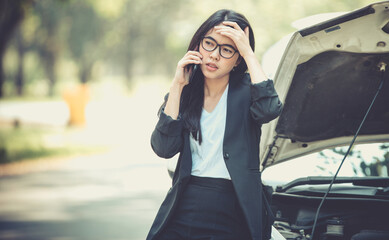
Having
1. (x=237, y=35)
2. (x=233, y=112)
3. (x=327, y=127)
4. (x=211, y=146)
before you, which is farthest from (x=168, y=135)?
(x=327, y=127)

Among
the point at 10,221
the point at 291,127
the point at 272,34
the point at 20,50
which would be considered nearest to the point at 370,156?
the point at 291,127

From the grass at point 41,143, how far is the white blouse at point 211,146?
9.60m

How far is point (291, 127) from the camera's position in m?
3.40

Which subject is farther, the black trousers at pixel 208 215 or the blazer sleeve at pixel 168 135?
the blazer sleeve at pixel 168 135

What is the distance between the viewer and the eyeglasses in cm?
240

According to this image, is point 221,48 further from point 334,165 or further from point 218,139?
point 334,165

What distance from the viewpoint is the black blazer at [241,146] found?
7.39 feet

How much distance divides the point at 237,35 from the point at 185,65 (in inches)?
11.4

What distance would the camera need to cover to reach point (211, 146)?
2.37m

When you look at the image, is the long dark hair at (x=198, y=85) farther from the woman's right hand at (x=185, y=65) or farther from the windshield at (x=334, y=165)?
the windshield at (x=334, y=165)

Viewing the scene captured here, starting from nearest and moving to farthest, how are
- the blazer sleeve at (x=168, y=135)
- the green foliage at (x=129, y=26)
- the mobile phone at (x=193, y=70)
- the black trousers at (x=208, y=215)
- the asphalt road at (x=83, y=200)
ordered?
the black trousers at (x=208, y=215)
the blazer sleeve at (x=168, y=135)
the mobile phone at (x=193, y=70)
the asphalt road at (x=83, y=200)
the green foliage at (x=129, y=26)

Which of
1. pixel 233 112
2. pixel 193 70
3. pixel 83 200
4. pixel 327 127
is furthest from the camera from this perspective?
pixel 83 200

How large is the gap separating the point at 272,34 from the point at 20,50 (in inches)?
858

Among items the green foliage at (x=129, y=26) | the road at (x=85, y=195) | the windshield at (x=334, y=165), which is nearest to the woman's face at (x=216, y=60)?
the windshield at (x=334, y=165)
